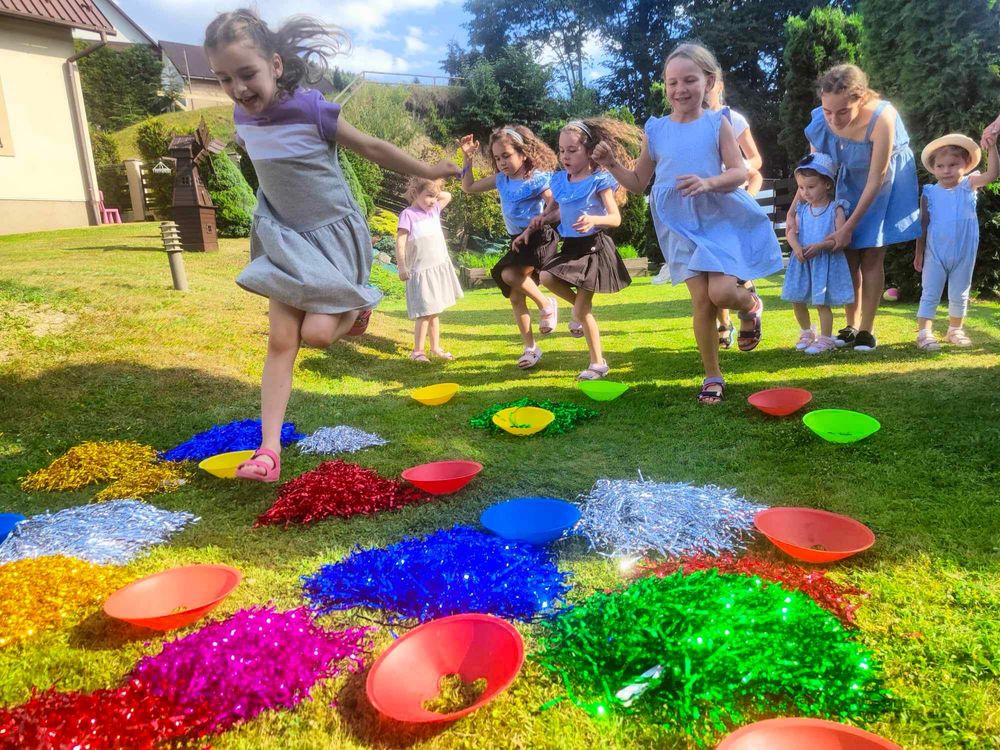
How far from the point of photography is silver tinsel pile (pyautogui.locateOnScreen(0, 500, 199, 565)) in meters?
2.25

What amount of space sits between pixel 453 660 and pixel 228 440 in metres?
2.36

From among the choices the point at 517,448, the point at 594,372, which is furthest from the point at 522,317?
the point at 517,448

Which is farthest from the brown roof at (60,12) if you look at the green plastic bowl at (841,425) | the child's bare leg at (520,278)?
→ the green plastic bowl at (841,425)

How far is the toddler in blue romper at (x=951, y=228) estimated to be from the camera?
4363 mm

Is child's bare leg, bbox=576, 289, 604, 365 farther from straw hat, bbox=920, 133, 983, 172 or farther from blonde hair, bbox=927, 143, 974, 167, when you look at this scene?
blonde hair, bbox=927, 143, 974, 167

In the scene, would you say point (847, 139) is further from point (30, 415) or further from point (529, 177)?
point (30, 415)

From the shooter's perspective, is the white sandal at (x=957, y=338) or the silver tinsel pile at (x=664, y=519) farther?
the white sandal at (x=957, y=338)

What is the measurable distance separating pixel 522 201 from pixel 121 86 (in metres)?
33.6

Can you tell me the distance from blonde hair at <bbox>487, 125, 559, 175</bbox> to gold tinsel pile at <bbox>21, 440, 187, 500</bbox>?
10.7ft

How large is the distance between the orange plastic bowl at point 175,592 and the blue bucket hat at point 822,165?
14.3 feet

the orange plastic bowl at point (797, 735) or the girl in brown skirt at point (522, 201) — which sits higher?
the girl in brown skirt at point (522, 201)

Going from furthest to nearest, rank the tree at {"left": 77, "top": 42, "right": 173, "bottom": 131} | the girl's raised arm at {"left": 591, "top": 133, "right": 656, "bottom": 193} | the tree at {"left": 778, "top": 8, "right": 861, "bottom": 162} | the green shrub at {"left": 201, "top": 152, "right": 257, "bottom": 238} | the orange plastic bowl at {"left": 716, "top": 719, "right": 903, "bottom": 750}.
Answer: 1. the tree at {"left": 77, "top": 42, "right": 173, "bottom": 131}
2. the tree at {"left": 778, "top": 8, "right": 861, "bottom": 162}
3. the green shrub at {"left": 201, "top": 152, "right": 257, "bottom": 238}
4. the girl's raised arm at {"left": 591, "top": 133, "right": 656, "bottom": 193}
5. the orange plastic bowl at {"left": 716, "top": 719, "right": 903, "bottom": 750}

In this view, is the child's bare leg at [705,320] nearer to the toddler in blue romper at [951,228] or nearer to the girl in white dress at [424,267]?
the toddler in blue romper at [951,228]

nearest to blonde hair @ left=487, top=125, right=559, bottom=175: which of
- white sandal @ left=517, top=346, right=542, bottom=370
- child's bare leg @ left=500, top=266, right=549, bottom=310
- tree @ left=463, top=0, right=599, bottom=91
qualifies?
child's bare leg @ left=500, top=266, right=549, bottom=310
